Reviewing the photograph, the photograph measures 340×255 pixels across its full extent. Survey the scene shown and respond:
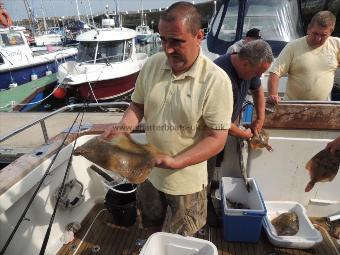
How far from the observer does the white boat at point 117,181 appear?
307 cm

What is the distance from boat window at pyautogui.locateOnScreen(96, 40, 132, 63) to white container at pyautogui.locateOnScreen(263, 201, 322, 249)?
1047cm

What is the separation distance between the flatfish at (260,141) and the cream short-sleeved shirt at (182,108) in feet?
3.94

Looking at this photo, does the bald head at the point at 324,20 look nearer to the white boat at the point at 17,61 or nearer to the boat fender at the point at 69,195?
the boat fender at the point at 69,195

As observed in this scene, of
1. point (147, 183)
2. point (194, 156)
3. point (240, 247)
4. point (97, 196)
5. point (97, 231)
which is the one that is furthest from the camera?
point (97, 196)

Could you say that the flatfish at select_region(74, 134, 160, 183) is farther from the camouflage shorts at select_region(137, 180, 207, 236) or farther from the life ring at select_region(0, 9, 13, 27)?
the life ring at select_region(0, 9, 13, 27)

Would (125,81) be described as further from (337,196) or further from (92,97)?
(337,196)

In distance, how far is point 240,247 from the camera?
3.31 meters

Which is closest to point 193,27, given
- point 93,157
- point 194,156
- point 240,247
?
point 194,156

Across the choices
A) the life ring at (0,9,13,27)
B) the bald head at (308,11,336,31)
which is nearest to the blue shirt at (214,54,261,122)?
the bald head at (308,11,336,31)

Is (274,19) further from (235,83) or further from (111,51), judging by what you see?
(111,51)

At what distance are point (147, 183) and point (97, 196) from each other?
173cm

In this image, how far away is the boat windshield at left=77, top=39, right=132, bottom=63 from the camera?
12.5 metres

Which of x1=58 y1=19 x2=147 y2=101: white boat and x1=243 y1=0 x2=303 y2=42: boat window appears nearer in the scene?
x1=243 y1=0 x2=303 y2=42: boat window

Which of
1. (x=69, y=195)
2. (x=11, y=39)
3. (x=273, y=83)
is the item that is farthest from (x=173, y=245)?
(x=11, y=39)
